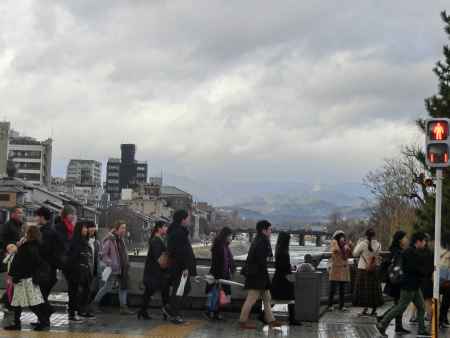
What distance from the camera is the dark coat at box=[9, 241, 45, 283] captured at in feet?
46.6

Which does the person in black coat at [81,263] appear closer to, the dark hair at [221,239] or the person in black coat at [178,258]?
the person in black coat at [178,258]

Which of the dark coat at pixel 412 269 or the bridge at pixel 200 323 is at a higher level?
the dark coat at pixel 412 269

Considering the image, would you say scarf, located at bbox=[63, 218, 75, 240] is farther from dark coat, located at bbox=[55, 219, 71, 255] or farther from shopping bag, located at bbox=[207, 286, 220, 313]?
shopping bag, located at bbox=[207, 286, 220, 313]

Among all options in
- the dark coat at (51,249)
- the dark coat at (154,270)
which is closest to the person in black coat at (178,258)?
the dark coat at (154,270)

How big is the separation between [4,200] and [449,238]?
94.9 meters

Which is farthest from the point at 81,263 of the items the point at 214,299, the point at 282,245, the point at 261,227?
the point at 282,245

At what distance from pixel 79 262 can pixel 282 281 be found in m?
4.00

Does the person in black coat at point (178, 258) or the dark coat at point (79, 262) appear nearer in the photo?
the dark coat at point (79, 262)

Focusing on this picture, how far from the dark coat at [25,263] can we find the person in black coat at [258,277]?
13.1 feet

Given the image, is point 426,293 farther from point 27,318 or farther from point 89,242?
point 27,318

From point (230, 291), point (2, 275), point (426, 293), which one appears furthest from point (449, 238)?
point (2, 275)

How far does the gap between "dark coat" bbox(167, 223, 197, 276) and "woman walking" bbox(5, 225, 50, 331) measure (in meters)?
2.73

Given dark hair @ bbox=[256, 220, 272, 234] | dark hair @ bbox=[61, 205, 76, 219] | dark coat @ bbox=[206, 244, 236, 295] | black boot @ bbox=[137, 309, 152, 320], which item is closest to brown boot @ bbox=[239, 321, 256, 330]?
dark coat @ bbox=[206, 244, 236, 295]

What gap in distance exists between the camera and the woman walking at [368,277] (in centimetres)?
1761
